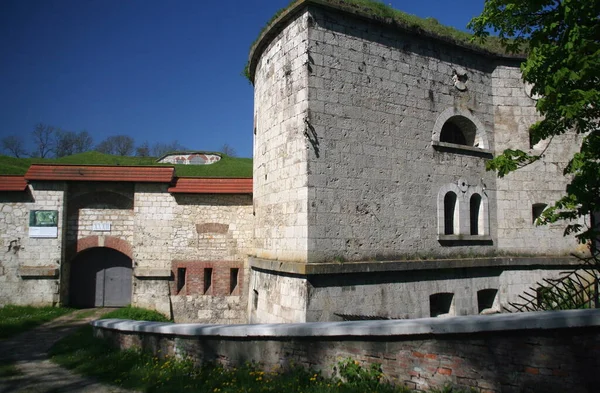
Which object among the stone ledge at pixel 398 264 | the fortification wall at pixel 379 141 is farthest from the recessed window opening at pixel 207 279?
the fortification wall at pixel 379 141

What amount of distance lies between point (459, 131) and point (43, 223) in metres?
11.9

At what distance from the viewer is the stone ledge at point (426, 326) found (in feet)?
14.0

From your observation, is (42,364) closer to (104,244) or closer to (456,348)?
(104,244)

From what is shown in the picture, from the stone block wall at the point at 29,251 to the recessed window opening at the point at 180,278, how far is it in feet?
11.0

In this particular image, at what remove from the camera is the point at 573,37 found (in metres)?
5.98

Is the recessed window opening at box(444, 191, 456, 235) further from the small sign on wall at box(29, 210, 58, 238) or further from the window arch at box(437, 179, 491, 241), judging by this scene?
the small sign on wall at box(29, 210, 58, 238)

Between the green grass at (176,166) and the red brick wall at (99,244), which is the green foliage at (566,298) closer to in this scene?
the red brick wall at (99,244)

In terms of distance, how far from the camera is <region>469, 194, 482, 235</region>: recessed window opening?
10672 millimetres

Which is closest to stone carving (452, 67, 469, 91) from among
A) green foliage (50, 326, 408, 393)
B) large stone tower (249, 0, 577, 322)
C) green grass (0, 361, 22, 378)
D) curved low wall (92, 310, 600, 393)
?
large stone tower (249, 0, 577, 322)

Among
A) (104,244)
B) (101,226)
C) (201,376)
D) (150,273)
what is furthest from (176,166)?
(201,376)

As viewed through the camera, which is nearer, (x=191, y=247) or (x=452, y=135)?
(x=452, y=135)

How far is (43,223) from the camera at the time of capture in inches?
493

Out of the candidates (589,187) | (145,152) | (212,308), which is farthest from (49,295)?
(145,152)

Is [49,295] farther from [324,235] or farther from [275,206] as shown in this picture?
[324,235]
